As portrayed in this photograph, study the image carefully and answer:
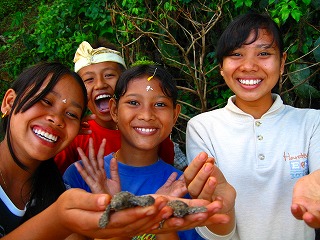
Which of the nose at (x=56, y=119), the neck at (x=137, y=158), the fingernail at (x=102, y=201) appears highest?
the nose at (x=56, y=119)

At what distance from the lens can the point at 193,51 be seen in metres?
4.48

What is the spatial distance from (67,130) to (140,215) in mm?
967

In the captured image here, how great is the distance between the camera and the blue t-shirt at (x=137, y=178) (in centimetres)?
235

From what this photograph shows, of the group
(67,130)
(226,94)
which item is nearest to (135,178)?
(67,130)

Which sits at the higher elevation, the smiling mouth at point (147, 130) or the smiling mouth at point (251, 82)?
the smiling mouth at point (251, 82)

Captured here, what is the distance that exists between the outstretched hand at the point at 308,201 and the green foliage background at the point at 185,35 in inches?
87.6

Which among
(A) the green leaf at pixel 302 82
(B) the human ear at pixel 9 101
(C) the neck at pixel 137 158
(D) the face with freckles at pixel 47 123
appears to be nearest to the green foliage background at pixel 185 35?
(A) the green leaf at pixel 302 82

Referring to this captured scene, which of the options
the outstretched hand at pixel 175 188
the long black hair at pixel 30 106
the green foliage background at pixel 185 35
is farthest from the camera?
the green foliage background at pixel 185 35

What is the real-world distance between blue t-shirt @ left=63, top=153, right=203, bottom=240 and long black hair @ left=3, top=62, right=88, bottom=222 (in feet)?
0.39

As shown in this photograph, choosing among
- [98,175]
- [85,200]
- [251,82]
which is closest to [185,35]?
[251,82]

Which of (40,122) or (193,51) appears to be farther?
(193,51)

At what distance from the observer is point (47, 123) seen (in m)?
2.14

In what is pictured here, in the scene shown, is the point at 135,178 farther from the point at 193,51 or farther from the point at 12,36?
the point at 12,36

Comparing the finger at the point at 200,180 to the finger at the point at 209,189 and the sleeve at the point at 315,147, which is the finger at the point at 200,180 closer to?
the finger at the point at 209,189
